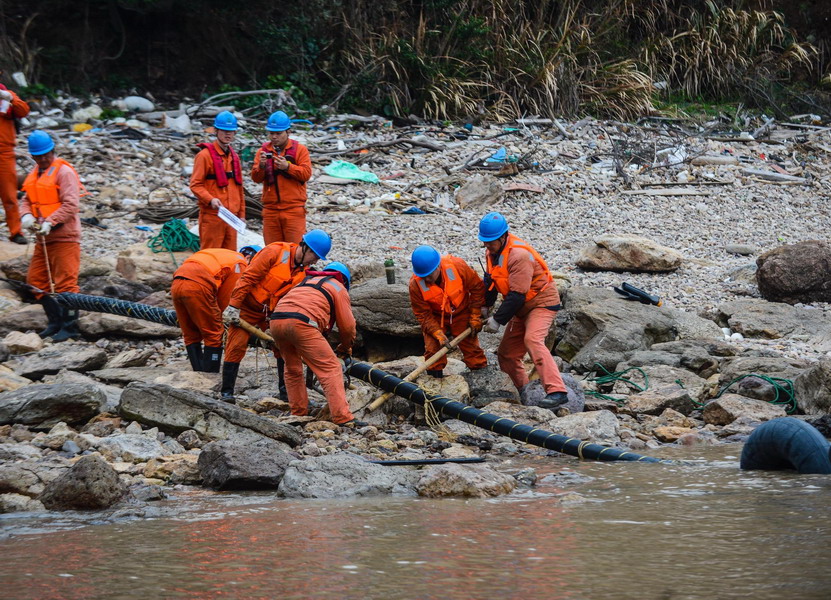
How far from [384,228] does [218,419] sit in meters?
6.79

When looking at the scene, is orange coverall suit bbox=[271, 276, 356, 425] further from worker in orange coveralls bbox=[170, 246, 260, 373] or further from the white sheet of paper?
the white sheet of paper

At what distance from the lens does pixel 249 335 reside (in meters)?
7.88

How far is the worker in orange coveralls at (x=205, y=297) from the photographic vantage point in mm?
8031

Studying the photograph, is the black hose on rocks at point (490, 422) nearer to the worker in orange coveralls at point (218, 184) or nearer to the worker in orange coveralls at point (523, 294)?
the worker in orange coveralls at point (523, 294)

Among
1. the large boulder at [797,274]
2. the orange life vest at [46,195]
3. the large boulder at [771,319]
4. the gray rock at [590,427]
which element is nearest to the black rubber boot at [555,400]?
the gray rock at [590,427]

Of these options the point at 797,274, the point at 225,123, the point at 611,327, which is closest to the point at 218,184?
the point at 225,123

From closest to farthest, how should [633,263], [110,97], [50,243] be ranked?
[50,243] → [633,263] → [110,97]

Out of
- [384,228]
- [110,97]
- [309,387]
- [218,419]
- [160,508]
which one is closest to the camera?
[160,508]

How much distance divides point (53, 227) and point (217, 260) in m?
2.20

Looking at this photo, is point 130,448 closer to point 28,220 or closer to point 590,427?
point 590,427

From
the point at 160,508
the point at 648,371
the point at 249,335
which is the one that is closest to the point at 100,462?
the point at 160,508

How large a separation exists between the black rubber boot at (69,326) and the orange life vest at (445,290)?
3824mm

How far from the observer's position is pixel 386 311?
8.95m

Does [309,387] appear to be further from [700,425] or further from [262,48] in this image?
[262,48]
